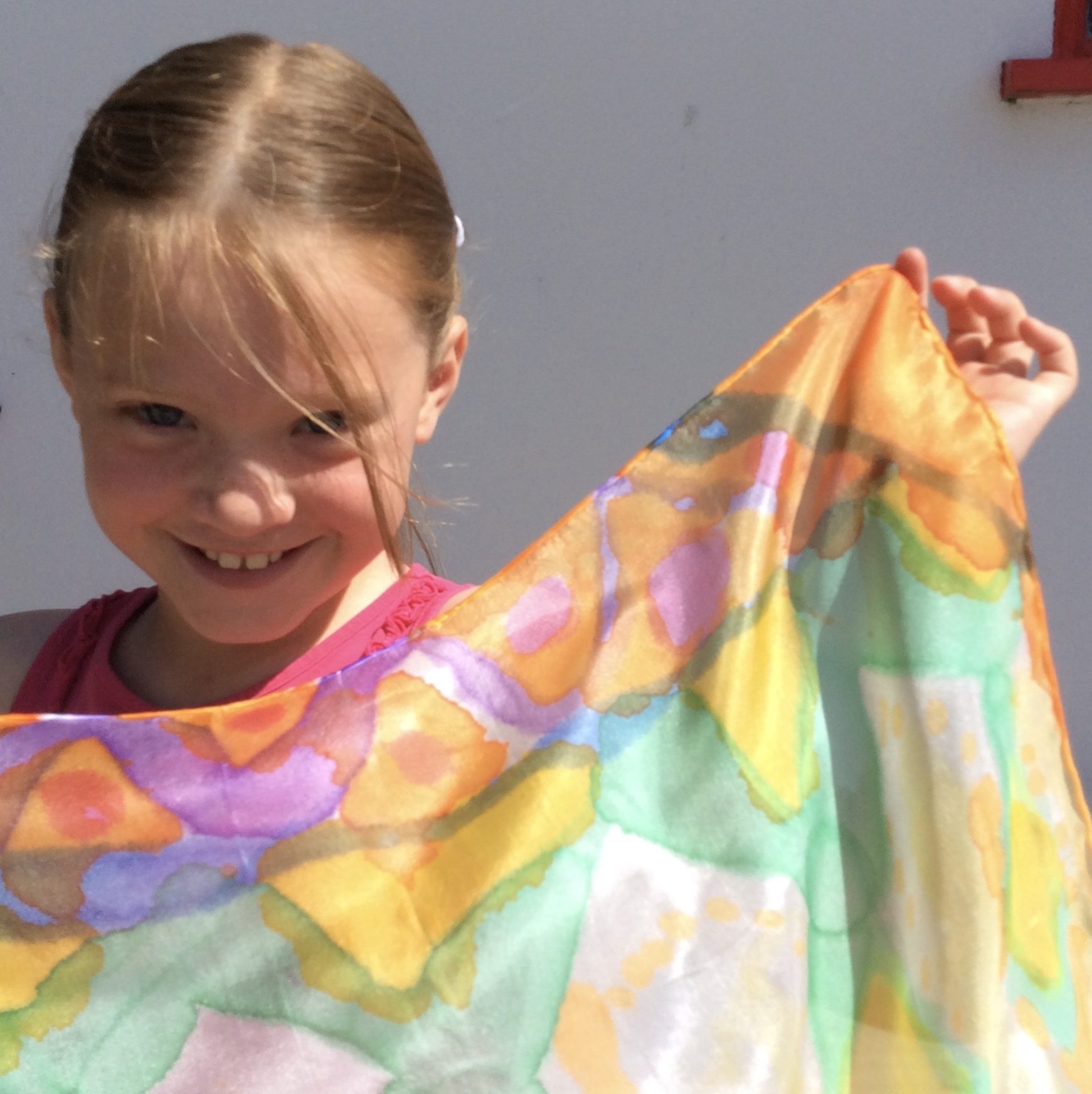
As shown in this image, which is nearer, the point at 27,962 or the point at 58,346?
the point at 27,962

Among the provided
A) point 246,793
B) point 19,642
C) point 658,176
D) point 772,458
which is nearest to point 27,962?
point 246,793

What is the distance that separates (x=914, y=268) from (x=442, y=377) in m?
0.44

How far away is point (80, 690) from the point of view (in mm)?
1297

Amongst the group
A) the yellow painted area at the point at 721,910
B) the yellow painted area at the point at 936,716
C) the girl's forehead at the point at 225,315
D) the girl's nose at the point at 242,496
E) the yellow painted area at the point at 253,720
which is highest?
the girl's forehead at the point at 225,315

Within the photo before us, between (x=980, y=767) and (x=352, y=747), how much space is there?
0.42m

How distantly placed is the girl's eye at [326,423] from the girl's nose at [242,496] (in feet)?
0.15

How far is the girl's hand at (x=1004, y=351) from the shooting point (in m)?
1.07

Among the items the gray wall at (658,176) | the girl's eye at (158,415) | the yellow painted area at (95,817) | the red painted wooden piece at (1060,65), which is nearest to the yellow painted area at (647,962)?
the yellow painted area at (95,817)

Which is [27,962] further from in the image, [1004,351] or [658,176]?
[658,176]

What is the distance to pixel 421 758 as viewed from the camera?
0.96m

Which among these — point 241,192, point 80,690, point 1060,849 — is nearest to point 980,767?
point 1060,849

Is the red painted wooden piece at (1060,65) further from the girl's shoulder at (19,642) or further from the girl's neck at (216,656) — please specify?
the girl's shoulder at (19,642)

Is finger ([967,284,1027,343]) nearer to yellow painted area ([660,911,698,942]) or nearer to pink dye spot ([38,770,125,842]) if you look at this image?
yellow painted area ([660,911,698,942])

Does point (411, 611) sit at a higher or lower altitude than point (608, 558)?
lower
